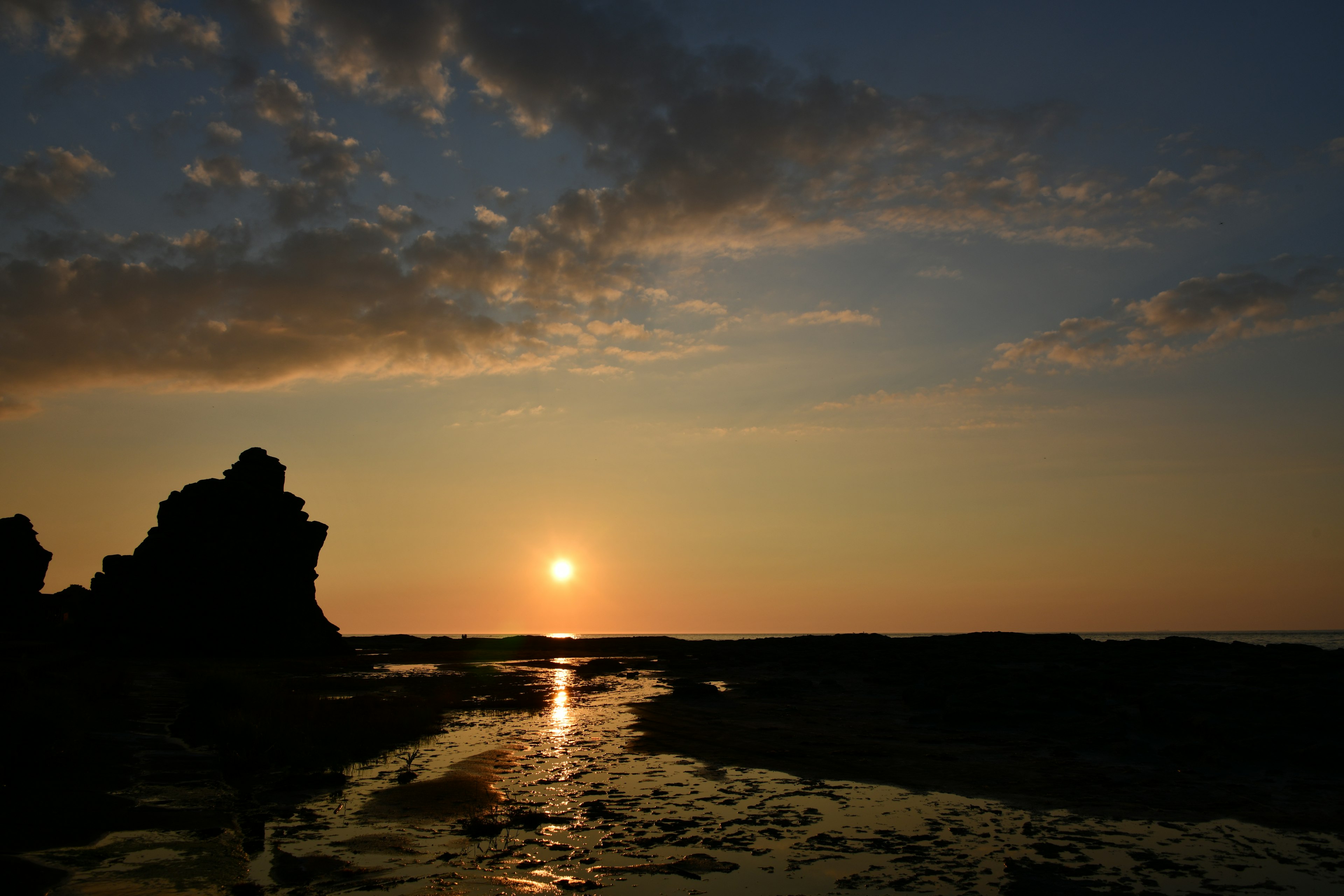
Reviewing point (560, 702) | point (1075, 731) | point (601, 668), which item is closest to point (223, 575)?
point (601, 668)

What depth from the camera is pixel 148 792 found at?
13070 millimetres

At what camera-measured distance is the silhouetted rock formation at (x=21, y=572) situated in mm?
65062

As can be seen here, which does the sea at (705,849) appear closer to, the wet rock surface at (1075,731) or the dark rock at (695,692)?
the wet rock surface at (1075,731)

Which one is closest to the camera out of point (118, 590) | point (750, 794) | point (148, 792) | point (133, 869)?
point (133, 869)

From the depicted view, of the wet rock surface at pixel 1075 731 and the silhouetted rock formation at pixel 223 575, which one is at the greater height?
the silhouetted rock formation at pixel 223 575

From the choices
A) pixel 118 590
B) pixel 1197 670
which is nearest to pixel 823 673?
pixel 1197 670

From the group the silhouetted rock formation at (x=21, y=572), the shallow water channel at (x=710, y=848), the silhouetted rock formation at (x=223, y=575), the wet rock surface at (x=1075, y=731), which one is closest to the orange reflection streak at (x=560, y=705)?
the wet rock surface at (x=1075, y=731)

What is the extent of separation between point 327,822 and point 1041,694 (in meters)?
22.0

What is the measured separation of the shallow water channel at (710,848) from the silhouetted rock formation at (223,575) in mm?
55239

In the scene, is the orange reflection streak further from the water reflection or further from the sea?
the sea

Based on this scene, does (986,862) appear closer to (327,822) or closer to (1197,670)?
(327,822)

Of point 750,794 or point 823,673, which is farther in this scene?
point 823,673

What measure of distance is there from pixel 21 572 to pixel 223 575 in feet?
69.8

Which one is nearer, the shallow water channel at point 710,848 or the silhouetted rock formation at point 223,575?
the shallow water channel at point 710,848
